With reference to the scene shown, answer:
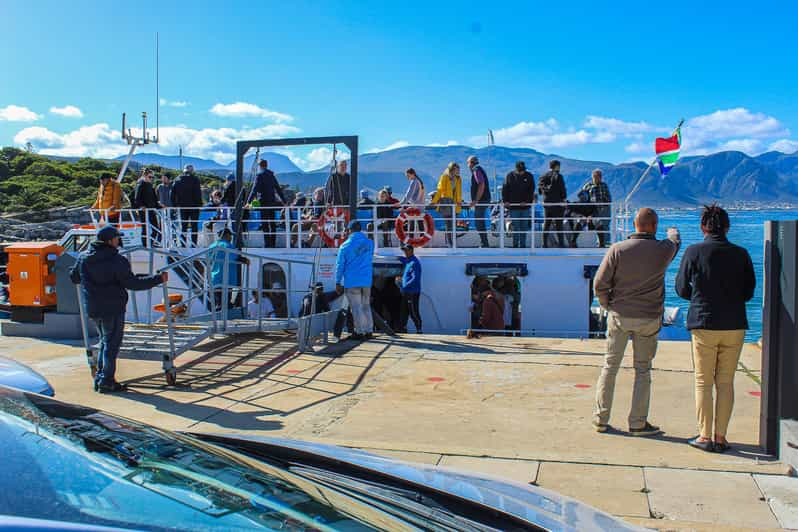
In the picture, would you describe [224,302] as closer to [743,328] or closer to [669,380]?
[669,380]

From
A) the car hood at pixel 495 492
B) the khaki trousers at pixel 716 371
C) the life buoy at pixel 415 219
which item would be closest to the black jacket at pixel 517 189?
the life buoy at pixel 415 219

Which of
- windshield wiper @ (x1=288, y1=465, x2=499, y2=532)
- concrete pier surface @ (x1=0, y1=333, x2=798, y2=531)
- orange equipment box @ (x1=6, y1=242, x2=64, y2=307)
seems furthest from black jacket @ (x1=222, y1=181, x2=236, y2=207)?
windshield wiper @ (x1=288, y1=465, x2=499, y2=532)

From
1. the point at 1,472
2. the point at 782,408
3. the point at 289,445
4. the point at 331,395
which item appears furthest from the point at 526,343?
the point at 1,472

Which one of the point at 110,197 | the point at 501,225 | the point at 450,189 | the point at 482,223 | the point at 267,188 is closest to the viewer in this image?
the point at 501,225

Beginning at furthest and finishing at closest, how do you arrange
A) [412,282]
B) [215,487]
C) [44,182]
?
[44,182]
[412,282]
[215,487]

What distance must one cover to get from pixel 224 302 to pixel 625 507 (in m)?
5.91

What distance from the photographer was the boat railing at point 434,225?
43.8 ft

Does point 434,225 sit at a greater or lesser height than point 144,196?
lesser

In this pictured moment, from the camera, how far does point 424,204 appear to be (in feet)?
44.9

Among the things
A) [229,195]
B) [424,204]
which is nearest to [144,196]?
[229,195]

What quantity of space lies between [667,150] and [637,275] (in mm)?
7589

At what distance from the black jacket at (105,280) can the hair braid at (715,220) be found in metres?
5.15

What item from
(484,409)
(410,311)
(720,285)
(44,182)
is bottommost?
(484,409)

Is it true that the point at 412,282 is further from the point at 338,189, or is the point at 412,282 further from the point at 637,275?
the point at 637,275
